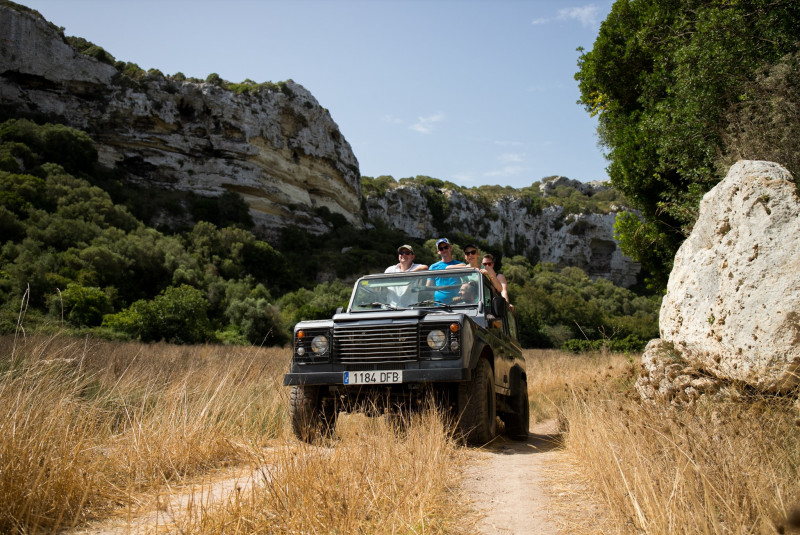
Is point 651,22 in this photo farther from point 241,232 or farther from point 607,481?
point 241,232

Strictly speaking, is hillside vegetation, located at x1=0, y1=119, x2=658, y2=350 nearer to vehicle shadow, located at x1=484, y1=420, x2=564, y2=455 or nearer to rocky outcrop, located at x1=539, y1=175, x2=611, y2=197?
vehicle shadow, located at x1=484, y1=420, x2=564, y2=455

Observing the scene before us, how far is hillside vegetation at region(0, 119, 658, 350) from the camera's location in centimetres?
2856

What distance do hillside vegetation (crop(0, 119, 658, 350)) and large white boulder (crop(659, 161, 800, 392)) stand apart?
51.7 feet

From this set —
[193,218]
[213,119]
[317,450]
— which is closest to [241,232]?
[193,218]

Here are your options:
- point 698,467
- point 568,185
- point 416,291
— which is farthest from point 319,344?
point 568,185

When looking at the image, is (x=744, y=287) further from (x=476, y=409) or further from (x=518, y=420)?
(x=518, y=420)

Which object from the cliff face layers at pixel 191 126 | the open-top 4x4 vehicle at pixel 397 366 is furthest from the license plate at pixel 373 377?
the cliff face layers at pixel 191 126

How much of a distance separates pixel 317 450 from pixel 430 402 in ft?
6.81

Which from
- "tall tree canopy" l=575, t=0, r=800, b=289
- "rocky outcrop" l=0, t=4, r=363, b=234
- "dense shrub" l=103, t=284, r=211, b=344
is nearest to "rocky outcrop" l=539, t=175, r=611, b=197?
"rocky outcrop" l=0, t=4, r=363, b=234

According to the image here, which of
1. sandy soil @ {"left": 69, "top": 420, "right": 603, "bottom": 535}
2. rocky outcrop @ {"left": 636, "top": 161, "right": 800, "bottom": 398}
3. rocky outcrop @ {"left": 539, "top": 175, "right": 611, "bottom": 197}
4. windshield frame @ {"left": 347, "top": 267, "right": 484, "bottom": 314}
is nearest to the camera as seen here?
sandy soil @ {"left": 69, "top": 420, "right": 603, "bottom": 535}

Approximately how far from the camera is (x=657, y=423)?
157 inches

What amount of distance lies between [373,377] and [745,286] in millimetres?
3580

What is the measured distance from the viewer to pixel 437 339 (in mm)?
5664

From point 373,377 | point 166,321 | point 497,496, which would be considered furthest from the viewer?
point 166,321
